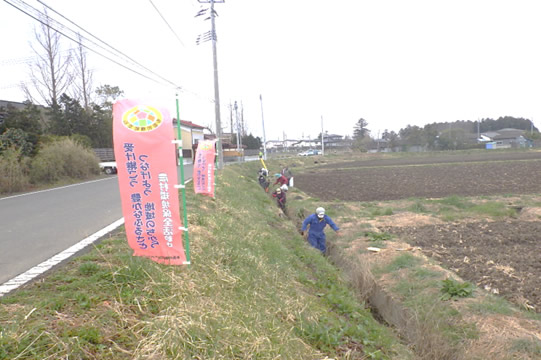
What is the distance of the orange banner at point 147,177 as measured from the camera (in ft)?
11.8

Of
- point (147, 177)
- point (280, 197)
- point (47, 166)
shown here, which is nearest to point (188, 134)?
point (47, 166)

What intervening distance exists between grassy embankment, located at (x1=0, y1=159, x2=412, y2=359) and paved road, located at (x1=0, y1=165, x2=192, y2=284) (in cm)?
99

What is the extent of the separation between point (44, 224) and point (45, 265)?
3.35 metres

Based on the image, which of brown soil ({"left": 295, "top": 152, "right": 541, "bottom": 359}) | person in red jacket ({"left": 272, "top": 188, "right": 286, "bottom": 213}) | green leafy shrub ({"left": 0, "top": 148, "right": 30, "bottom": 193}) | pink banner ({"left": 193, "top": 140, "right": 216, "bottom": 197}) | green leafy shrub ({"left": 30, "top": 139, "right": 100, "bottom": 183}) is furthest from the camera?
green leafy shrub ({"left": 30, "top": 139, "right": 100, "bottom": 183})

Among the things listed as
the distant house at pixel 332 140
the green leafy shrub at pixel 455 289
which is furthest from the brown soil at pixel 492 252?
the distant house at pixel 332 140

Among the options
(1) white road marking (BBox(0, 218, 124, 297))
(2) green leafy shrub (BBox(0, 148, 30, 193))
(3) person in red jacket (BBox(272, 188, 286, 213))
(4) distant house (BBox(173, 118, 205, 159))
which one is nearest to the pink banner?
(1) white road marking (BBox(0, 218, 124, 297))

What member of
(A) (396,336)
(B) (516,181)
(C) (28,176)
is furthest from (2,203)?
(B) (516,181)

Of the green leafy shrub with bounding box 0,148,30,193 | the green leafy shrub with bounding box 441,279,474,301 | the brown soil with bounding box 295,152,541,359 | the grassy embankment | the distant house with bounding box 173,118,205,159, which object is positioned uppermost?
the distant house with bounding box 173,118,205,159

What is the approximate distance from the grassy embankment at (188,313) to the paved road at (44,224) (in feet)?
3.25

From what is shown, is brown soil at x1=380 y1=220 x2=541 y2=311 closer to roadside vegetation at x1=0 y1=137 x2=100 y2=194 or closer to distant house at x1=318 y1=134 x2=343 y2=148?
roadside vegetation at x1=0 y1=137 x2=100 y2=194

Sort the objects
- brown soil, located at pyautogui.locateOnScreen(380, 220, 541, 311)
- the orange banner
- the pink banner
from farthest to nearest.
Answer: the pink banner < brown soil, located at pyautogui.locateOnScreen(380, 220, 541, 311) < the orange banner

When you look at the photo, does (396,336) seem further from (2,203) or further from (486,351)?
(2,203)

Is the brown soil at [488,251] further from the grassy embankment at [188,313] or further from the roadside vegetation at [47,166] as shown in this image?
the roadside vegetation at [47,166]

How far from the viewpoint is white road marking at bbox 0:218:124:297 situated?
12.7 feet
